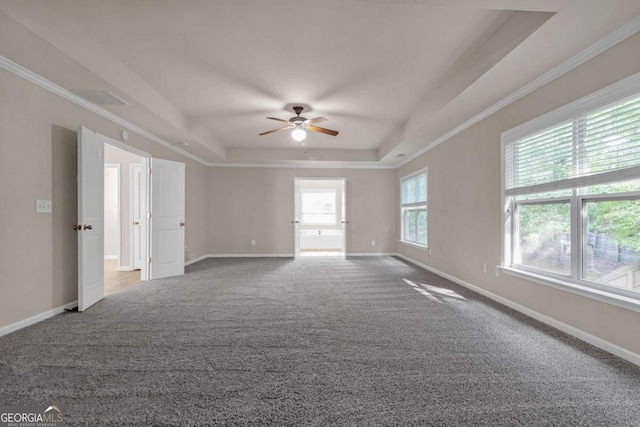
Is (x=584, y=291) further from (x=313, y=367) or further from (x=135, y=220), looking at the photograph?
(x=135, y=220)

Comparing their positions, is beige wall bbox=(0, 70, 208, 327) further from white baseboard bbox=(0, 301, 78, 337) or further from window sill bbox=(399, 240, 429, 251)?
window sill bbox=(399, 240, 429, 251)

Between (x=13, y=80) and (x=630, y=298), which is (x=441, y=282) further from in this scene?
(x=13, y=80)

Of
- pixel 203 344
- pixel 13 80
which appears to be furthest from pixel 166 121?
pixel 203 344

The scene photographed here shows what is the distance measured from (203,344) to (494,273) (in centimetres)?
336

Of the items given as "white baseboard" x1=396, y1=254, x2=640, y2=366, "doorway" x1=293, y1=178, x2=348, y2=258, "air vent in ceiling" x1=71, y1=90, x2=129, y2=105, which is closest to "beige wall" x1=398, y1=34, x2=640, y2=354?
"white baseboard" x1=396, y1=254, x2=640, y2=366

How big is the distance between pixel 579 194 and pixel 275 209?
233 inches

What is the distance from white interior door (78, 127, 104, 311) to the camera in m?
3.25

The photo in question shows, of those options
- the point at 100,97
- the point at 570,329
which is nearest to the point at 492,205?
the point at 570,329

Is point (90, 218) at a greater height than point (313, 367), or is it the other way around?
point (90, 218)

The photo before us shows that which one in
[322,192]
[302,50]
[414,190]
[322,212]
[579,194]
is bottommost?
[322,212]

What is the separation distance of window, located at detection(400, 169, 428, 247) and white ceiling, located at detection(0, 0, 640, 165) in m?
1.94

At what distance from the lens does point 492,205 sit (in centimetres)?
365

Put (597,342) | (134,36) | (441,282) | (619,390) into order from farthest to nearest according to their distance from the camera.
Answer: (441,282), (134,36), (597,342), (619,390)

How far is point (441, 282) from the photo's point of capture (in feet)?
15.0
